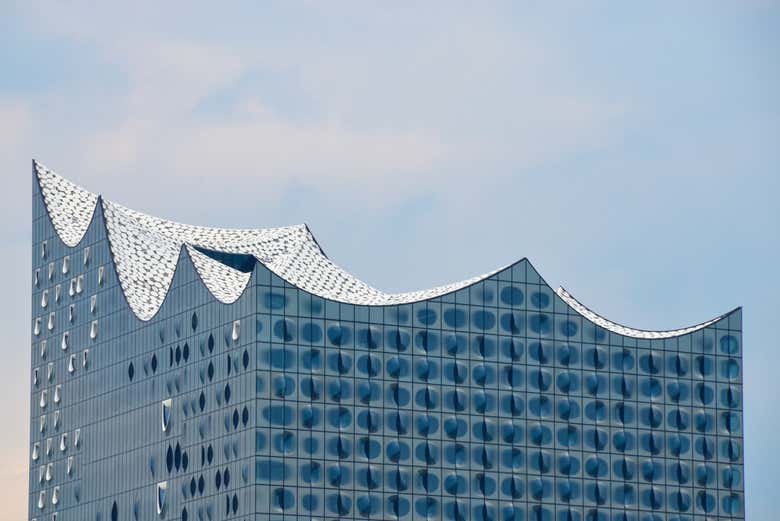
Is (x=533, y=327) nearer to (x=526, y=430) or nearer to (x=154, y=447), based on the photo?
(x=526, y=430)

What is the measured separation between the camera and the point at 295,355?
449 feet

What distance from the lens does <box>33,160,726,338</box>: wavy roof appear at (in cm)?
14525

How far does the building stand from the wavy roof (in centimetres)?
27

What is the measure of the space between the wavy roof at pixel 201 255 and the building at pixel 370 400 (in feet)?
0.87

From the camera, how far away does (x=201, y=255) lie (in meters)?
147

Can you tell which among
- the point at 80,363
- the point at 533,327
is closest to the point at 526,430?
the point at 533,327

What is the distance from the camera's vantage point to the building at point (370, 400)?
137 m

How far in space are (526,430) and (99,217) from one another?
3073 cm

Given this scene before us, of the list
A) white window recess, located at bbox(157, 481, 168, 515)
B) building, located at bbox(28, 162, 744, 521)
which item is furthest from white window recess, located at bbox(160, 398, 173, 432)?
white window recess, located at bbox(157, 481, 168, 515)

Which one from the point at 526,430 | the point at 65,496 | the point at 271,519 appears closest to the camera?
the point at 271,519

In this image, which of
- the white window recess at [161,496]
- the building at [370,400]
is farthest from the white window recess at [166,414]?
the white window recess at [161,496]

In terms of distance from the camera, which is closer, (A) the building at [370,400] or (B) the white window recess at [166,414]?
(A) the building at [370,400]

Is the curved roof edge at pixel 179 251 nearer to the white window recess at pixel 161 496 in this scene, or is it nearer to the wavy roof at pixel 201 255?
the wavy roof at pixel 201 255

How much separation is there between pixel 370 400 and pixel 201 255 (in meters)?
14.8
